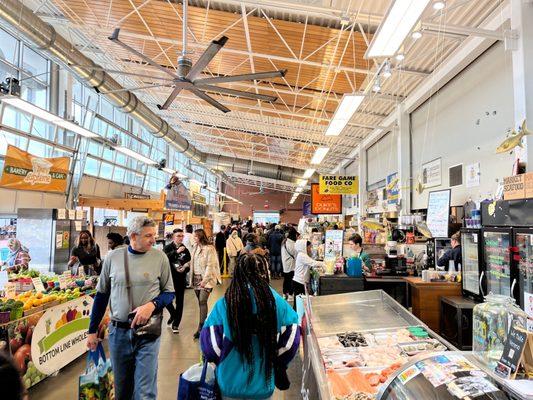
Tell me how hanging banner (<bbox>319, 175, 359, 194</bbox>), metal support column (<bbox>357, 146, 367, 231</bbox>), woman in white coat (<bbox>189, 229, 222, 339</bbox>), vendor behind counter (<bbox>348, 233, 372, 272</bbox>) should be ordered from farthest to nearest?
metal support column (<bbox>357, 146, 367, 231</bbox>) < hanging banner (<bbox>319, 175, 359, 194</bbox>) < vendor behind counter (<bbox>348, 233, 372, 272</bbox>) < woman in white coat (<bbox>189, 229, 222, 339</bbox>)

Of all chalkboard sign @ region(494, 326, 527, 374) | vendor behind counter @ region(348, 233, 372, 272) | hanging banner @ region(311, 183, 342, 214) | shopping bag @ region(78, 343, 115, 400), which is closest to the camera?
chalkboard sign @ region(494, 326, 527, 374)

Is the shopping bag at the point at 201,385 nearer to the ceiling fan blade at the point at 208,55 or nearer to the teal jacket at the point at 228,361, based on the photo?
the teal jacket at the point at 228,361

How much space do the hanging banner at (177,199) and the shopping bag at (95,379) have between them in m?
7.44

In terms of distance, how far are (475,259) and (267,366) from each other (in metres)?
3.66

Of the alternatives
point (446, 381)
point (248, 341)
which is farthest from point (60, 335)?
point (446, 381)

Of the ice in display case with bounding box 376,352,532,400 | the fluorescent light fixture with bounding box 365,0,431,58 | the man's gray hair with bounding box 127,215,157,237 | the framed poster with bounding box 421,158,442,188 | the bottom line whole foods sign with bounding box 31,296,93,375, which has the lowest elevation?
the bottom line whole foods sign with bounding box 31,296,93,375

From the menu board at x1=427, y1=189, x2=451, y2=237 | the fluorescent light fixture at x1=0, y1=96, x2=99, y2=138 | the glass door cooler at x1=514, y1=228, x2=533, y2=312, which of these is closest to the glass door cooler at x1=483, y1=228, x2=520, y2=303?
the glass door cooler at x1=514, y1=228, x2=533, y2=312

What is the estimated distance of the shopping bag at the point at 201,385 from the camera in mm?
2037

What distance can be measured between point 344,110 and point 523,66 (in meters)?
2.50

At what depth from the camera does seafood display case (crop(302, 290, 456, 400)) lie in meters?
2.40

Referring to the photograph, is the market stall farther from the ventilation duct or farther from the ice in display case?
the ice in display case

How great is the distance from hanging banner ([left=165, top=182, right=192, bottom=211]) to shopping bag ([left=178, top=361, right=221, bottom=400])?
8.35 m

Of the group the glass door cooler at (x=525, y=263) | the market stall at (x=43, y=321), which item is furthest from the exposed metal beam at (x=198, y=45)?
the market stall at (x=43, y=321)

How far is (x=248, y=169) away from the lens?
2050cm
